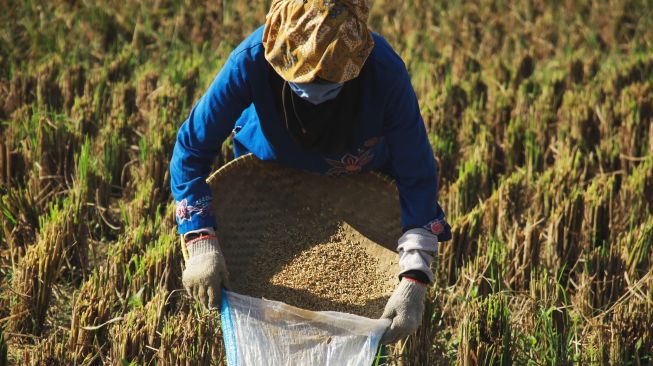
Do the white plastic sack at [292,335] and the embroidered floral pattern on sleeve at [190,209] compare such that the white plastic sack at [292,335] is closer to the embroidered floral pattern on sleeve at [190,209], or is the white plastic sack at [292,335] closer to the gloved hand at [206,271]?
the gloved hand at [206,271]

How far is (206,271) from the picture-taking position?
2391mm

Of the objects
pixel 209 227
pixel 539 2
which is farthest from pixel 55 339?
pixel 539 2

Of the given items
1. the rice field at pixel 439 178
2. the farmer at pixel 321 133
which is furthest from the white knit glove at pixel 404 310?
the rice field at pixel 439 178

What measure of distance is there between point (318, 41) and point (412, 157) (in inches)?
18.3

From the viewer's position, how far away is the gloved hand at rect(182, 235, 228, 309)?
2.40 meters

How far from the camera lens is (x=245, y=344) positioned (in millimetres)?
2367

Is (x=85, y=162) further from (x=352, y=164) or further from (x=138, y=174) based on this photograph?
(x=352, y=164)

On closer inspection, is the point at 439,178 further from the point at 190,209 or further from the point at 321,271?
the point at 190,209

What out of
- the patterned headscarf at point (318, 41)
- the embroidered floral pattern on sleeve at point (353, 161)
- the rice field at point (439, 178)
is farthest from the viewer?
the rice field at point (439, 178)

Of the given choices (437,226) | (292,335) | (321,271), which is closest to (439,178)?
(321,271)

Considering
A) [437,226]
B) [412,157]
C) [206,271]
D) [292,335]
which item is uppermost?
[412,157]

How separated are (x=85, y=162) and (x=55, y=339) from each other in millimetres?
934

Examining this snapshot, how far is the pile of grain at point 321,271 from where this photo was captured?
8.70 ft

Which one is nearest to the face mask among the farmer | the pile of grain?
the farmer
